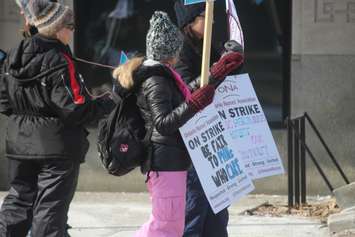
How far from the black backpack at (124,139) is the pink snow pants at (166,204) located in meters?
0.16

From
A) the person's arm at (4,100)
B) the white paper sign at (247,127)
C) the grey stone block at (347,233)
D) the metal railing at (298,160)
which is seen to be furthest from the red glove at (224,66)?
the metal railing at (298,160)

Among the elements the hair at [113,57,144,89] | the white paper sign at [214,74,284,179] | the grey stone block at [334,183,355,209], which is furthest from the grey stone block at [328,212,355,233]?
the hair at [113,57,144,89]

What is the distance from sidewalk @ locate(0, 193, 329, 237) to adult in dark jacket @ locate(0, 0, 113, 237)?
6.43 feet

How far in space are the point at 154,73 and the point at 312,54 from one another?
4.09 metres

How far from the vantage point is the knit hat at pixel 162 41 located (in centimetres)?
468

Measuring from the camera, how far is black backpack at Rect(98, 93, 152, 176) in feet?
15.1

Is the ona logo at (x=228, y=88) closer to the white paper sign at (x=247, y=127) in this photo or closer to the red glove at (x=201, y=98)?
the white paper sign at (x=247, y=127)

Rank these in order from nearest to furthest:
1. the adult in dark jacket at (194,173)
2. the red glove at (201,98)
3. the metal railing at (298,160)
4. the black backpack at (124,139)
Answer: the red glove at (201,98), the black backpack at (124,139), the adult in dark jacket at (194,173), the metal railing at (298,160)

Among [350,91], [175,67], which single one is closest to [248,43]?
[350,91]

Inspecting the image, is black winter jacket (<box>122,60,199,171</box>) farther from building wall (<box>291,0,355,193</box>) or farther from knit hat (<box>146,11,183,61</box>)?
building wall (<box>291,0,355,193</box>)

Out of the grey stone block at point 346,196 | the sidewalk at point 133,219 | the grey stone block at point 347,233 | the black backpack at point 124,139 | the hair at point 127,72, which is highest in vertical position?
the hair at point 127,72

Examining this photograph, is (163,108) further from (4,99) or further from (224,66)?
(4,99)

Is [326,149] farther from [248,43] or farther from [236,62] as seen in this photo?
[236,62]

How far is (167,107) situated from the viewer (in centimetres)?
450
